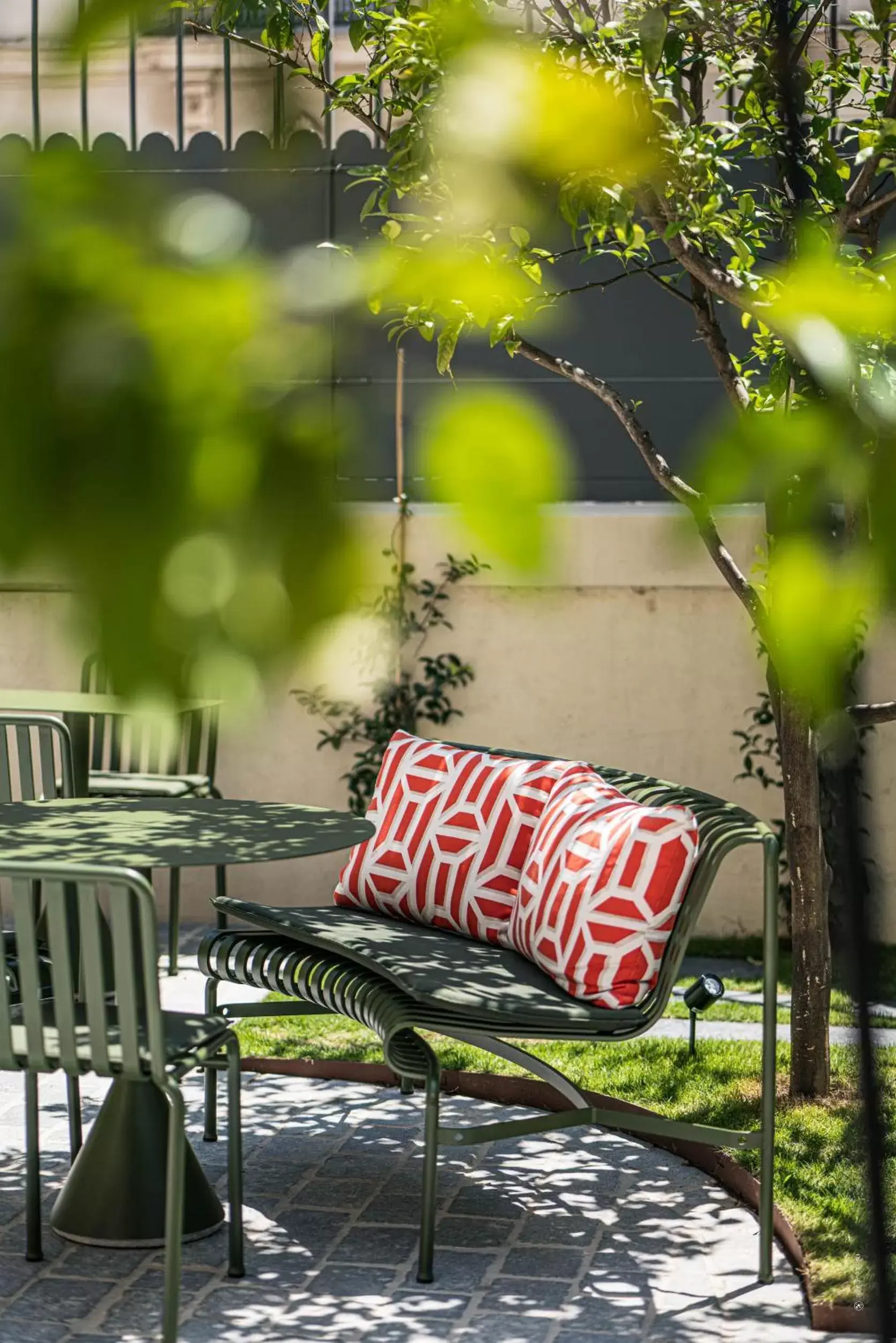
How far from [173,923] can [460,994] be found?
234 centimetres

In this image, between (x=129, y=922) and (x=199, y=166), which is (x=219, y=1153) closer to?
(x=129, y=922)

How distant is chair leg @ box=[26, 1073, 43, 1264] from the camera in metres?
3.04

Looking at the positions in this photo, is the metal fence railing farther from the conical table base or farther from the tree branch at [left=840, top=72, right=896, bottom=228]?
the conical table base

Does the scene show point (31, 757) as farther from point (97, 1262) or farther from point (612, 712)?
point (612, 712)

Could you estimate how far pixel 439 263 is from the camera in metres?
0.62

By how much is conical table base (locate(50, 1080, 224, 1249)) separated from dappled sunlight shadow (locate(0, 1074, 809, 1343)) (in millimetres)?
36

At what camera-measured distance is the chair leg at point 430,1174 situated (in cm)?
292

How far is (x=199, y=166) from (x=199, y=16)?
6.3 inches

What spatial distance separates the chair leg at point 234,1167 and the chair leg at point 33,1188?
0.36 m

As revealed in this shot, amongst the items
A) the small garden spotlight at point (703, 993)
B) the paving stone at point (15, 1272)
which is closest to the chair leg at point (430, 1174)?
the paving stone at point (15, 1272)

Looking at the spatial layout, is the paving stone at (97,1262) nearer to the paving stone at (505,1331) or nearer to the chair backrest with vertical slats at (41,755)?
the paving stone at (505,1331)

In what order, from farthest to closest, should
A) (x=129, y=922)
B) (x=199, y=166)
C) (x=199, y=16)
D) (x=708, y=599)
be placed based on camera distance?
(x=708, y=599) < (x=129, y=922) < (x=199, y=16) < (x=199, y=166)

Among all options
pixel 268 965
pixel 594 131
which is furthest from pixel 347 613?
pixel 268 965

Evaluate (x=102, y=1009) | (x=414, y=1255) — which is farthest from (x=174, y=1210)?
(x=414, y=1255)
